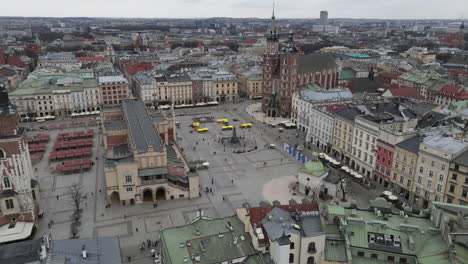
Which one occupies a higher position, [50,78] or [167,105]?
[50,78]

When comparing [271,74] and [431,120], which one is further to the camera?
[271,74]

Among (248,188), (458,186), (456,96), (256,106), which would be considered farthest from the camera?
(256,106)

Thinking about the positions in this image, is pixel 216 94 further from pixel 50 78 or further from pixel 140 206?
pixel 140 206

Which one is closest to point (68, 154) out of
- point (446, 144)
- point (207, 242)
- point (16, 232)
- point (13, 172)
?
point (13, 172)

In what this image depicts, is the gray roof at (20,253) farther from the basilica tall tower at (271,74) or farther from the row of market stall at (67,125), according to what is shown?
the basilica tall tower at (271,74)

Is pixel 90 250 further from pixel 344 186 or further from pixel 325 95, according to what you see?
pixel 325 95

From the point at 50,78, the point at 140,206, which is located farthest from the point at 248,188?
the point at 50,78

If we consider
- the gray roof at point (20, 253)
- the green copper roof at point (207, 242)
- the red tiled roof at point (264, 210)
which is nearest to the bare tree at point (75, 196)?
the gray roof at point (20, 253)
